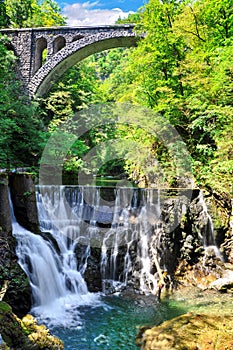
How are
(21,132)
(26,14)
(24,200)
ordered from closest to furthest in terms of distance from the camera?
(24,200)
(21,132)
(26,14)

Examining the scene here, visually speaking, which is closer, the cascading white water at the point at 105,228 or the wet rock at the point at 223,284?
the wet rock at the point at 223,284

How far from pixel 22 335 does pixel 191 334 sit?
9.15 feet

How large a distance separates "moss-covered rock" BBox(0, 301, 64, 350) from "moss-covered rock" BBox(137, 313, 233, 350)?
165cm

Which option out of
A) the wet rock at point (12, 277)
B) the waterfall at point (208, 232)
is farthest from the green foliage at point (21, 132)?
the waterfall at point (208, 232)

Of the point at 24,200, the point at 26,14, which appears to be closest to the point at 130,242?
the point at 24,200

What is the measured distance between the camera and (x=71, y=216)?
10664mm

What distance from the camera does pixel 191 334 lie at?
5086 mm

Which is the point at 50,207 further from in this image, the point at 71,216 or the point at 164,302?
the point at 164,302

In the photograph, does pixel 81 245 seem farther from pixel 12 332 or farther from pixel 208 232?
pixel 12 332

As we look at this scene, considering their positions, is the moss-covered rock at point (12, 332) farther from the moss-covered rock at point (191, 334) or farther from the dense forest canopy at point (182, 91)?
the dense forest canopy at point (182, 91)

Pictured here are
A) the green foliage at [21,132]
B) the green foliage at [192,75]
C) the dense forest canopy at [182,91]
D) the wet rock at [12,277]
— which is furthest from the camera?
the green foliage at [21,132]

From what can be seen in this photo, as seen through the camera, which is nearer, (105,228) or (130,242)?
(130,242)

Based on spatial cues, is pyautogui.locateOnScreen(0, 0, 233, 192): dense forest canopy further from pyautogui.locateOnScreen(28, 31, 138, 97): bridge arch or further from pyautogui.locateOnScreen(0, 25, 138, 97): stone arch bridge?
pyautogui.locateOnScreen(0, 25, 138, 97): stone arch bridge

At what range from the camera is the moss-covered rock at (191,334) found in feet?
15.6
